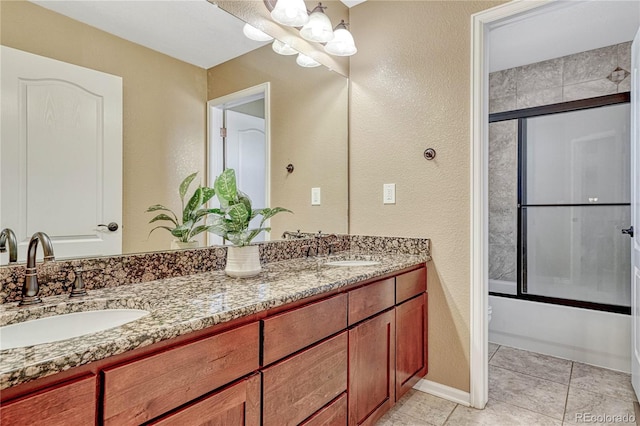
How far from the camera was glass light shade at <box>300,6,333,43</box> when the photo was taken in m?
1.91

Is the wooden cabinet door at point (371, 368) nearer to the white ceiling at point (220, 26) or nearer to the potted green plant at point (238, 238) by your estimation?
the potted green plant at point (238, 238)

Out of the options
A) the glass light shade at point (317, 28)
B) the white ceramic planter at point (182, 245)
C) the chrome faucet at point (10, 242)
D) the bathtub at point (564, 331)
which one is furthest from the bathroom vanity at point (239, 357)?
the bathtub at point (564, 331)

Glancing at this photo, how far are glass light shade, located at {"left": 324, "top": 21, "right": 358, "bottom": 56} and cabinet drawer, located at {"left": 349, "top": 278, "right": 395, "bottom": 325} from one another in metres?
1.38

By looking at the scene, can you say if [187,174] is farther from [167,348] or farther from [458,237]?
[458,237]

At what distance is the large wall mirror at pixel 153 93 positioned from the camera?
107 centimetres

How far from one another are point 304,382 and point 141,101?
3.83 feet

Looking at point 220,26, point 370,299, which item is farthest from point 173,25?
point 370,299

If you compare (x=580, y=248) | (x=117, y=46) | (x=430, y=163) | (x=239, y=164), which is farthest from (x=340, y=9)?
(x=580, y=248)

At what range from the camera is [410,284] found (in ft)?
6.03

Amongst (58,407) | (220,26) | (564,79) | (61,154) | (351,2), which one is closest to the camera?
(58,407)

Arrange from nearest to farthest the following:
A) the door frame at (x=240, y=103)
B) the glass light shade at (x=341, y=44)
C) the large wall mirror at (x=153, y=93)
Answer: the large wall mirror at (x=153, y=93) → the door frame at (x=240, y=103) → the glass light shade at (x=341, y=44)

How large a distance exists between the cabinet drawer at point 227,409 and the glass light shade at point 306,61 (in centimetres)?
171

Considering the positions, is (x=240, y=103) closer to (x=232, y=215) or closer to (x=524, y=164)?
(x=232, y=215)

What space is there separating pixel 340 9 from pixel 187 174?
Answer: 1563 millimetres
